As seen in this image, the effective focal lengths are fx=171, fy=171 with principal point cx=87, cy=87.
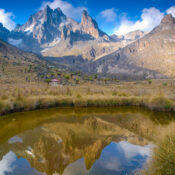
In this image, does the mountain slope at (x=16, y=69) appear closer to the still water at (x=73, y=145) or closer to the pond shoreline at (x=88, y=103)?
the pond shoreline at (x=88, y=103)

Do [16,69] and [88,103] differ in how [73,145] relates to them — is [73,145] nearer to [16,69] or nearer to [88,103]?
[88,103]

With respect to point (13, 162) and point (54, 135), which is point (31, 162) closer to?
point (13, 162)

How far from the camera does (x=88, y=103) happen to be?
3862 centimetres

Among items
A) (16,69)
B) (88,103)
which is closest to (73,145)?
(88,103)

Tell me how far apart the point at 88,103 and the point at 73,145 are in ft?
70.7

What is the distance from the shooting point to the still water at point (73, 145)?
13.2m

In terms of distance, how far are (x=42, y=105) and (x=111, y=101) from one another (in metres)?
15.5

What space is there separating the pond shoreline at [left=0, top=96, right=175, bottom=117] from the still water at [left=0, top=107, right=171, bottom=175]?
3.15 metres

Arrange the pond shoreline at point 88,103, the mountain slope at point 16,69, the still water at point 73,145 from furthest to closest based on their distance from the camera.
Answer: the mountain slope at point 16,69 → the pond shoreline at point 88,103 → the still water at point 73,145

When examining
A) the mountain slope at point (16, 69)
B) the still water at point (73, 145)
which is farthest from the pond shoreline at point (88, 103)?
the mountain slope at point (16, 69)

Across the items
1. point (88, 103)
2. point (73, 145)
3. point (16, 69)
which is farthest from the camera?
point (16, 69)

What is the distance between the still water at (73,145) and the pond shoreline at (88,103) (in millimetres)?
3154

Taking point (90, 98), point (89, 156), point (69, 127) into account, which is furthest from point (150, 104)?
point (89, 156)

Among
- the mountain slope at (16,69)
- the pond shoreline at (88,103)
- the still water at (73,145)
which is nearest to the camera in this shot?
the still water at (73,145)
